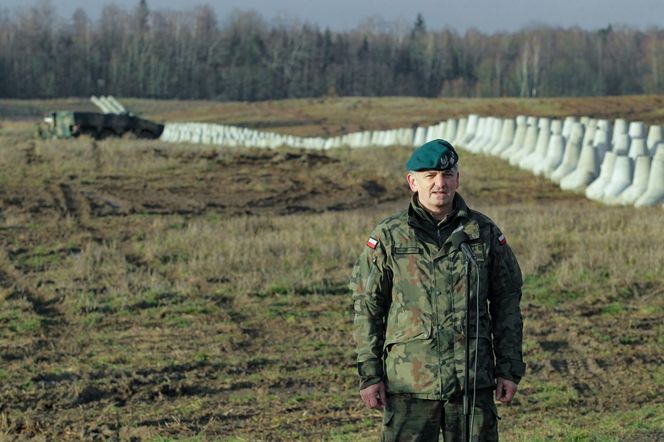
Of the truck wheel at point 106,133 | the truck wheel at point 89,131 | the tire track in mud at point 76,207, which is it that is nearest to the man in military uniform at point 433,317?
the tire track in mud at point 76,207

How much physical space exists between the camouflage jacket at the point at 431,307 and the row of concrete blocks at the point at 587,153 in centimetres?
1525

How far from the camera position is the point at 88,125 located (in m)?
44.6

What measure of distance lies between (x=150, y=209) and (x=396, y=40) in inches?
5549

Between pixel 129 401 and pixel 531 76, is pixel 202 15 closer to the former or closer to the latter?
pixel 531 76

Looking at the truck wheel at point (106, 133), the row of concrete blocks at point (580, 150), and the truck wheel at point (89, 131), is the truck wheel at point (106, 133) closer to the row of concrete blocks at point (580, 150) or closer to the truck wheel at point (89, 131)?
the truck wheel at point (89, 131)

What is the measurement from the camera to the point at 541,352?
34.9 ft

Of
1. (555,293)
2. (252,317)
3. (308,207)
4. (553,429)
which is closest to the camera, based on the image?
(553,429)

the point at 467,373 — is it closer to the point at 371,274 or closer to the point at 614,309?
the point at 371,274

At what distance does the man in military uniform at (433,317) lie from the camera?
512 centimetres

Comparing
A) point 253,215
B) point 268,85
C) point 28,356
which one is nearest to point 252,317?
point 28,356

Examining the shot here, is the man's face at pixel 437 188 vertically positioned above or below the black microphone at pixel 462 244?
above

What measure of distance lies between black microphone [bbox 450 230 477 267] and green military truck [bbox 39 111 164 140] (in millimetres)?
39469

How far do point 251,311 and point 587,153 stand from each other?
1267 cm

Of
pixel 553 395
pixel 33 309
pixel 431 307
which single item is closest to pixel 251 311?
pixel 33 309
